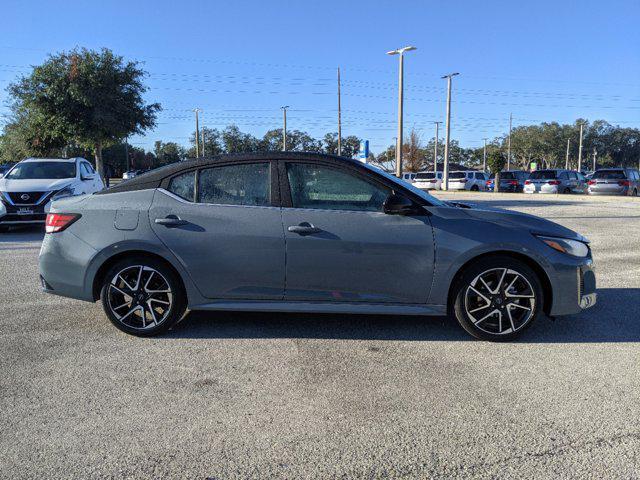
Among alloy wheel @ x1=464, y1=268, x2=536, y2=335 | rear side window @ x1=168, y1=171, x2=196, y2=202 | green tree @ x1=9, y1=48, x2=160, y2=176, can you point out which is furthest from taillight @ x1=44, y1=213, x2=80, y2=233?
green tree @ x1=9, y1=48, x2=160, y2=176

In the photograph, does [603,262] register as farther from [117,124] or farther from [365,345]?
[117,124]

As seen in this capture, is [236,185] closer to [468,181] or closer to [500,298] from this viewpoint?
[500,298]

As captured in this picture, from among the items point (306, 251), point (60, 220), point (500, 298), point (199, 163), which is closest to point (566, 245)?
point (500, 298)

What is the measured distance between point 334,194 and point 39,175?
1061cm

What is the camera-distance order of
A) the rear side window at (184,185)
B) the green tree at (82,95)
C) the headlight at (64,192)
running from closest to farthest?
the rear side window at (184,185), the headlight at (64,192), the green tree at (82,95)

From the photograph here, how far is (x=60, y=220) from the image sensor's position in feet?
14.8

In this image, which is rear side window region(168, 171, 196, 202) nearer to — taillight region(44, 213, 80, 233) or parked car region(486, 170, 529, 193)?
taillight region(44, 213, 80, 233)

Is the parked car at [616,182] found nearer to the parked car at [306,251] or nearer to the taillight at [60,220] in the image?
the parked car at [306,251]

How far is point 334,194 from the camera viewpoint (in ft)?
14.4

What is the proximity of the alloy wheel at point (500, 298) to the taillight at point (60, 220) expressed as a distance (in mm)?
3487

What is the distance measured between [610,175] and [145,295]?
95.3ft

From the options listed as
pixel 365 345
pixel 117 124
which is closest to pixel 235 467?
pixel 365 345

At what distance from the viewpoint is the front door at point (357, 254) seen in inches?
166

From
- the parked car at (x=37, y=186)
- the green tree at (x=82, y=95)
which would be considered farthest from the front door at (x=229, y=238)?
the green tree at (x=82, y=95)
